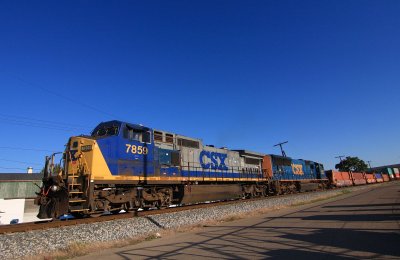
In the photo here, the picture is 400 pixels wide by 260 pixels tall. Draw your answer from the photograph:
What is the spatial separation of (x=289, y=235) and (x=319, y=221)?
2953 mm

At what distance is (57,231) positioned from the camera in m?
9.03

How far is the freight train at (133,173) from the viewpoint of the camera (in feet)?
36.9

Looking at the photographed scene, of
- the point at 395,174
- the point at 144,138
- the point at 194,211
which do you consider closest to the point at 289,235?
the point at 194,211

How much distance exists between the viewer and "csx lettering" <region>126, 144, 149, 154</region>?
45.2 ft

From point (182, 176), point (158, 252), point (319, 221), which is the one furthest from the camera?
point (182, 176)

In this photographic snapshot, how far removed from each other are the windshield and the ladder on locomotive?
2.42 m

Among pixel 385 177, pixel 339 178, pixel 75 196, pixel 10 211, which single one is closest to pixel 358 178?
pixel 339 178

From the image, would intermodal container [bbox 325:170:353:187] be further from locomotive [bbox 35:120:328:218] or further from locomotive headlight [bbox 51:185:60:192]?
locomotive headlight [bbox 51:185:60:192]

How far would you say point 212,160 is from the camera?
20.0 metres

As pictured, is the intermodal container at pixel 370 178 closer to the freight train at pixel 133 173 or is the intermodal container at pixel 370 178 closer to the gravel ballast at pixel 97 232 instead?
the freight train at pixel 133 173

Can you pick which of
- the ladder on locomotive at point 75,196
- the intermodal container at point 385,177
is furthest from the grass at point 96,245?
the intermodal container at point 385,177

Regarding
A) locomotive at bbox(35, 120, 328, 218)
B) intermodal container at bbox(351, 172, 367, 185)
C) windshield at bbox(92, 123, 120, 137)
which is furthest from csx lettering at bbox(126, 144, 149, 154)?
intermodal container at bbox(351, 172, 367, 185)

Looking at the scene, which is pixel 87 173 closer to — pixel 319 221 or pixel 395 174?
pixel 319 221

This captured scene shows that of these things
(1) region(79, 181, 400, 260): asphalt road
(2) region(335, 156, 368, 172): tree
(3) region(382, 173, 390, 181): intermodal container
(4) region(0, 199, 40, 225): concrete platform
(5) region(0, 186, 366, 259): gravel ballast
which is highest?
(2) region(335, 156, 368, 172): tree
